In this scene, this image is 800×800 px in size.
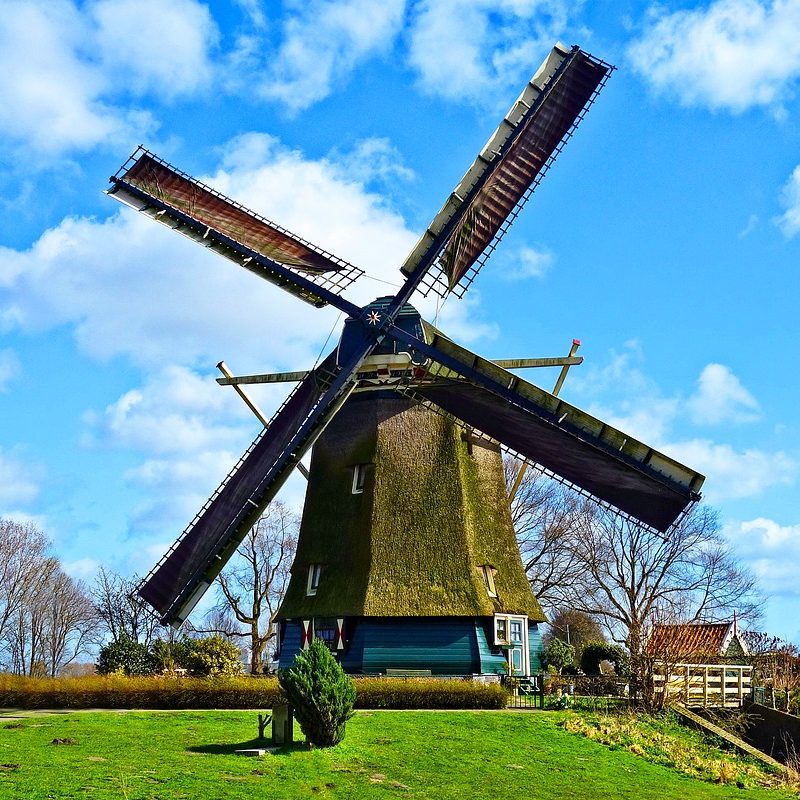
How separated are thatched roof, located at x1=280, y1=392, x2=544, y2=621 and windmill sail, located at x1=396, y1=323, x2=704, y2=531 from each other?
1.38 m

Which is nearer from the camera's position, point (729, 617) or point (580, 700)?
point (580, 700)

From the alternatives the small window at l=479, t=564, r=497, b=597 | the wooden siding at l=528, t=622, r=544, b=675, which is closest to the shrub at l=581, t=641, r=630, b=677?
the wooden siding at l=528, t=622, r=544, b=675

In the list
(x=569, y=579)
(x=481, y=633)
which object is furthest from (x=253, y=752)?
(x=569, y=579)

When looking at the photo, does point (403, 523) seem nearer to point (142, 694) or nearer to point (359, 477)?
point (359, 477)

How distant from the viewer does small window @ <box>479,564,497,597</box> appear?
27438 mm

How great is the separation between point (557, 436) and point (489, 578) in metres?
4.59

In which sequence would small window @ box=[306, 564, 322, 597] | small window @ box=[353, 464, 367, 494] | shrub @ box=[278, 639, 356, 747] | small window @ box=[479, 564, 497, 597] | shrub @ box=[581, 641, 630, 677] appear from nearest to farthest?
1. shrub @ box=[278, 639, 356, 747]
2. small window @ box=[479, 564, 497, 597]
3. small window @ box=[306, 564, 322, 597]
4. small window @ box=[353, 464, 367, 494]
5. shrub @ box=[581, 641, 630, 677]

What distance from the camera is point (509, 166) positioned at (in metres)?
28.1

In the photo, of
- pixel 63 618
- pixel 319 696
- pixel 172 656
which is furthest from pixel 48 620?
pixel 319 696

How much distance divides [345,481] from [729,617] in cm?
2493

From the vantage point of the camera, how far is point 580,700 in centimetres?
2616

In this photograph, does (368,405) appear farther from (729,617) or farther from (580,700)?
(729,617)

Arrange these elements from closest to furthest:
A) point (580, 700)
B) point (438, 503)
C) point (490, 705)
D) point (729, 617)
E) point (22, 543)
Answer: point (490, 705) < point (580, 700) < point (438, 503) < point (729, 617) < point (22, 543)

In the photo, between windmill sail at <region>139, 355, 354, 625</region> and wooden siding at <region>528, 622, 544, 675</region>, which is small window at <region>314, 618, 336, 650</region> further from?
wooden siding at <region>528, 622, 544, 675</region>
